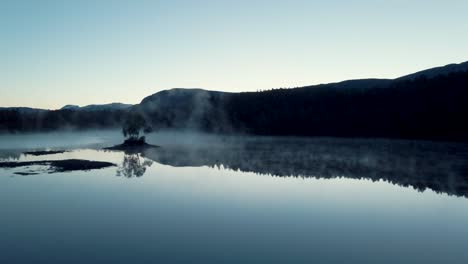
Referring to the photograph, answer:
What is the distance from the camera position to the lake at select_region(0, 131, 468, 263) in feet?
57.5

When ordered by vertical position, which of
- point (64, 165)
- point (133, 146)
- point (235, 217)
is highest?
point (133, 146)

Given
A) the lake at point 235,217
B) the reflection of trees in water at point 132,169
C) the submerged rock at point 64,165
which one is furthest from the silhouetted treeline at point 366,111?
the submerged rock at point 64,165

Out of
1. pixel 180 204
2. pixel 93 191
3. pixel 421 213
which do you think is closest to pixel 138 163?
pixel 93 191

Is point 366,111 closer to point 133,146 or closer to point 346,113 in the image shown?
point 346,113

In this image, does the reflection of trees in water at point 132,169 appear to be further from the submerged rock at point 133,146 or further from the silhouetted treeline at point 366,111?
the silhouetted treeline at point 366,111

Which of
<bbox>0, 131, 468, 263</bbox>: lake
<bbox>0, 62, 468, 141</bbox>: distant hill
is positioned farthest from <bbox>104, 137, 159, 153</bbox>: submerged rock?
<bbox>0, 62, 468, 141</bbox>: distant hill

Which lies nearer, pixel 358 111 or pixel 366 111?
pixel 366 111

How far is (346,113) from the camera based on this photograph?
465 feet

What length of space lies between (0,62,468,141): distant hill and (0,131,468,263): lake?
254 ft

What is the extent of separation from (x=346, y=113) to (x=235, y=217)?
125883mm

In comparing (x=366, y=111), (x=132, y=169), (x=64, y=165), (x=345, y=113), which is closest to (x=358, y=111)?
(x=366, y=111)

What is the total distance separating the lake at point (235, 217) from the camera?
17516mm

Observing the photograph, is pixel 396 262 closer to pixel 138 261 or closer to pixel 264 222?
pixel 264 222

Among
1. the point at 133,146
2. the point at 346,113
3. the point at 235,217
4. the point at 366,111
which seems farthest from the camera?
the point at 346,113
